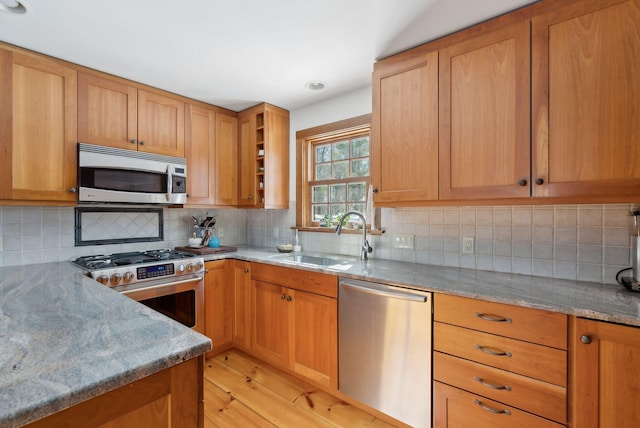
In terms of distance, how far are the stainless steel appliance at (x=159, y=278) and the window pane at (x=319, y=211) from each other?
113 cm

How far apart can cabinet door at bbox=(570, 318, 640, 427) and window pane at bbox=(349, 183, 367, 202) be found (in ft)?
5.56

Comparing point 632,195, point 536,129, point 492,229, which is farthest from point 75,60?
point 632,195

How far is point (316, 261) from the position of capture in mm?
2461

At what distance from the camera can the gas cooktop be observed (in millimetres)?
2061

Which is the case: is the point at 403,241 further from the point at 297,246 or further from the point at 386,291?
the point at 297,246

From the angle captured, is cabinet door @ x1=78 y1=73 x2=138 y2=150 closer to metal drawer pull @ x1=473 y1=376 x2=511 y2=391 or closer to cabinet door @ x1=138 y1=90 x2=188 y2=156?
cabinet door @ x1=138 y1=90 x2=188 y2=156

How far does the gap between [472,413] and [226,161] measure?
2763mm

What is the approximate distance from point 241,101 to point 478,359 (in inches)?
108

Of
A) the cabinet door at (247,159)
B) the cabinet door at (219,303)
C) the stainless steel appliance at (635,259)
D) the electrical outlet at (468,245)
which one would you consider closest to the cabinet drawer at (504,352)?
the stainless steel appliance at (635,259)

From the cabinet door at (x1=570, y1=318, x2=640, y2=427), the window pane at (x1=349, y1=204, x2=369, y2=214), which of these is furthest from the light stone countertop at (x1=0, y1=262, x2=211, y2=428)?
the window pane at (x1=349, y1=204, x2=369, y2=214)

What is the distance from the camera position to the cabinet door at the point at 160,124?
95.4 inches

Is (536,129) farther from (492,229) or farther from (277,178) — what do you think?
(277,178)

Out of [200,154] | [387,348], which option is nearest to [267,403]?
[387,348]

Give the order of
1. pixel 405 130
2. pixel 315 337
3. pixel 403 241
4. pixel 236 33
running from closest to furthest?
pixel 236 33 < pixel 405 130 < pixel 315 337 < pixel 403 241
